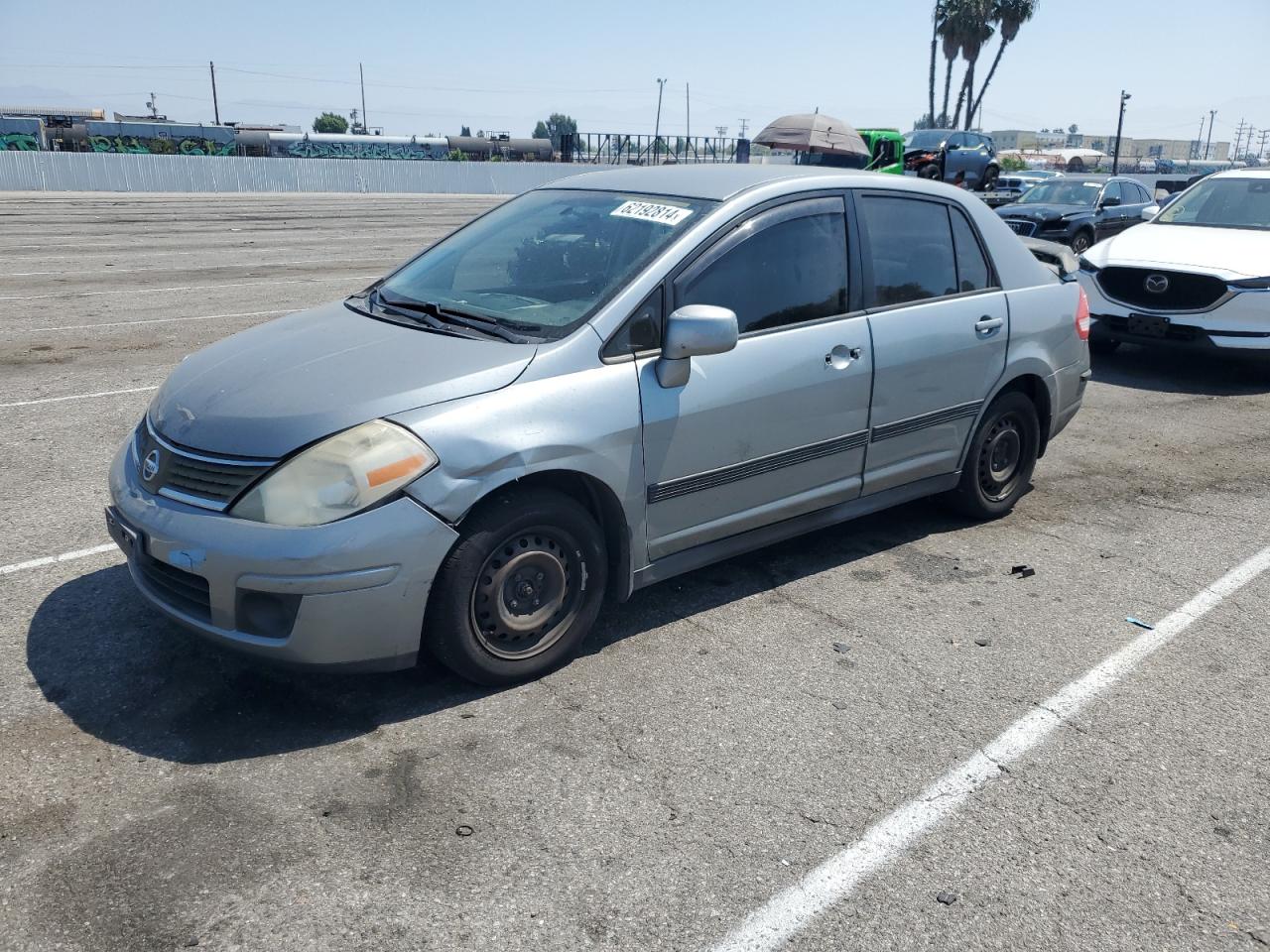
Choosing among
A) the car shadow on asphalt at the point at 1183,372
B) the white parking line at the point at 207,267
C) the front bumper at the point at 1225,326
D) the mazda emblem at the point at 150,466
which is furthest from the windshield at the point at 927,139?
the mazda emblem at the point at 150,466

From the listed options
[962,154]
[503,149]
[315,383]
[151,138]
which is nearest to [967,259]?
[315,383]

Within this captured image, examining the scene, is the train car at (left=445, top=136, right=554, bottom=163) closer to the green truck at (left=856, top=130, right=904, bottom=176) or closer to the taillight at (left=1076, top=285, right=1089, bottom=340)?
the green truck at (left=856, top=130, right=904, bottom=176)

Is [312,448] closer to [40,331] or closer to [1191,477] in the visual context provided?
[1191,477]

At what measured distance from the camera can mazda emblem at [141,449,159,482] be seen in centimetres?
363

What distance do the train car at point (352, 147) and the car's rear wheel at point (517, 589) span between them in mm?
54719

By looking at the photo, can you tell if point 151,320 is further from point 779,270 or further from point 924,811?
point 924,811

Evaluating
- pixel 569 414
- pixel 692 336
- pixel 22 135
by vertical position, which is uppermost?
pixel 22 135

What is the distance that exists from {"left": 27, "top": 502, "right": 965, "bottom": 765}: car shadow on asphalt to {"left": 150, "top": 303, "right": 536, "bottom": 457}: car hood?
0.77 metres

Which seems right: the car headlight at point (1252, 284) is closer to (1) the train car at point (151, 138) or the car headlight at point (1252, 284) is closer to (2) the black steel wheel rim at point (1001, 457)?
(2) the black steel wheel rim at point (1001, 457)

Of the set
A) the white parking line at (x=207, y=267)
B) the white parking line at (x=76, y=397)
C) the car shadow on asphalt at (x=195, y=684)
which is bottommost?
the car shadow on asphalt at (x=195, y=684)

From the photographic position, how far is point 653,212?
437 centimetres

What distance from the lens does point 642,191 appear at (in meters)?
4.61

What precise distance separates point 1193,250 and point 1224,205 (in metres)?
1.28

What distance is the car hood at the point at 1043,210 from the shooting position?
57.2ft
